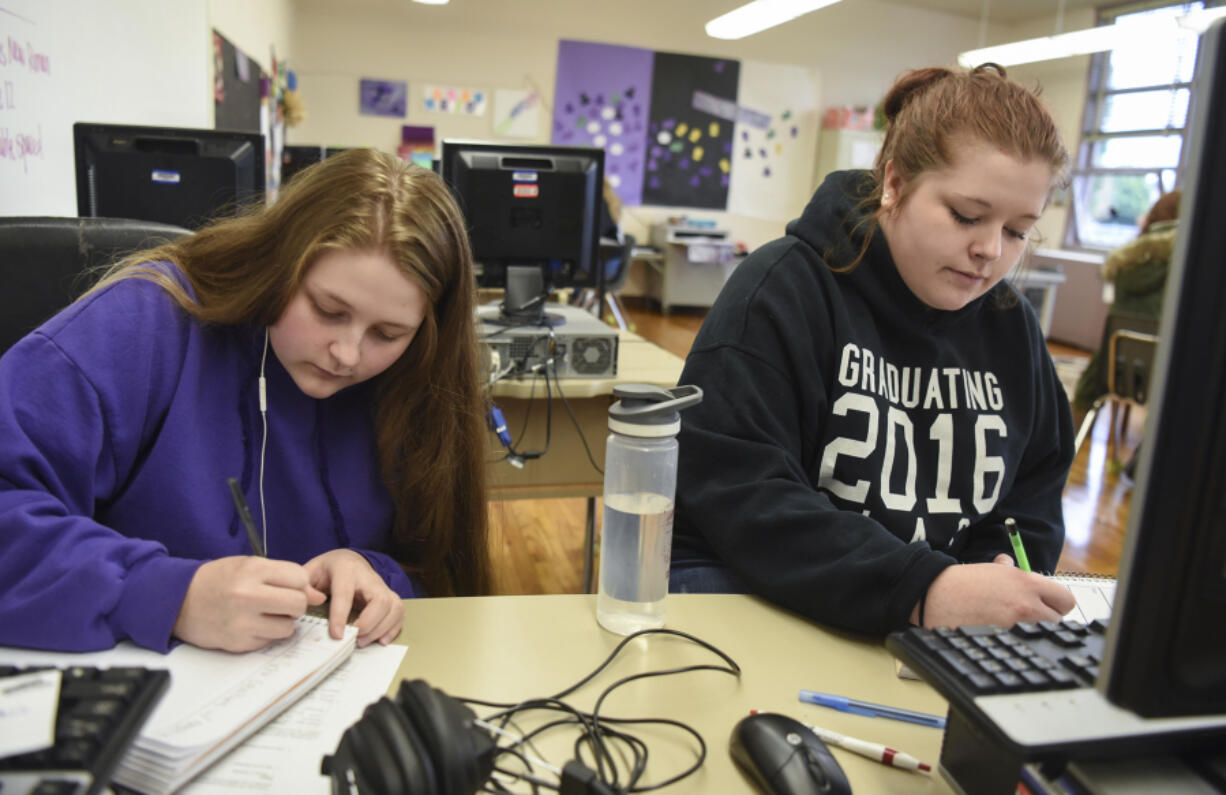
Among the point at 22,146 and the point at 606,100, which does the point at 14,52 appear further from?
the point at 606,100

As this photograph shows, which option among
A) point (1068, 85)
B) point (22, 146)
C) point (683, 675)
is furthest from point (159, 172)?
point (1068, 85)

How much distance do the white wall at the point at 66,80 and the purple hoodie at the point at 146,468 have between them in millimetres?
1037

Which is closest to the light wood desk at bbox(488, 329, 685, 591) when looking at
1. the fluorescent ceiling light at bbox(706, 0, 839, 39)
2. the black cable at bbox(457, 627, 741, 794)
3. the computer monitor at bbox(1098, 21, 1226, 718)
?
the black cable at bbox(457, 627, 741, 794)

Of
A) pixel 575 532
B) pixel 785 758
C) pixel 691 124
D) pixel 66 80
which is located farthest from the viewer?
pixel 691 124

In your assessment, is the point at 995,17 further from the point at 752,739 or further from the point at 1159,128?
the point at 752,739

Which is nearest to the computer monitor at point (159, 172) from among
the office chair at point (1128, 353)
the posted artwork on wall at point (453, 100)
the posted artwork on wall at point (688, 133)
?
the office chair at point (1128, 353)

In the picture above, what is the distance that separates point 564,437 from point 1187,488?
1605mm

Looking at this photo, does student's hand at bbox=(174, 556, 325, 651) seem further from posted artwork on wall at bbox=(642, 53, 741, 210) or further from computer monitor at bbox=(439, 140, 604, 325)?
posted artwork on wall at bbox=(642, 53, 741, 210)

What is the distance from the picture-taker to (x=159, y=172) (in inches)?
68.1

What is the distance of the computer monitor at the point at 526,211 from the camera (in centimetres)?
200

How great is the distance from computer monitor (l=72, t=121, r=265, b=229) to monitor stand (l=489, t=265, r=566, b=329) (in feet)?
1.93

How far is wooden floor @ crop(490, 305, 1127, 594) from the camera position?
241 centimetres

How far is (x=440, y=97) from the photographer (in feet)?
22.2

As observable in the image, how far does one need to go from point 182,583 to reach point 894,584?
0.62 meters
